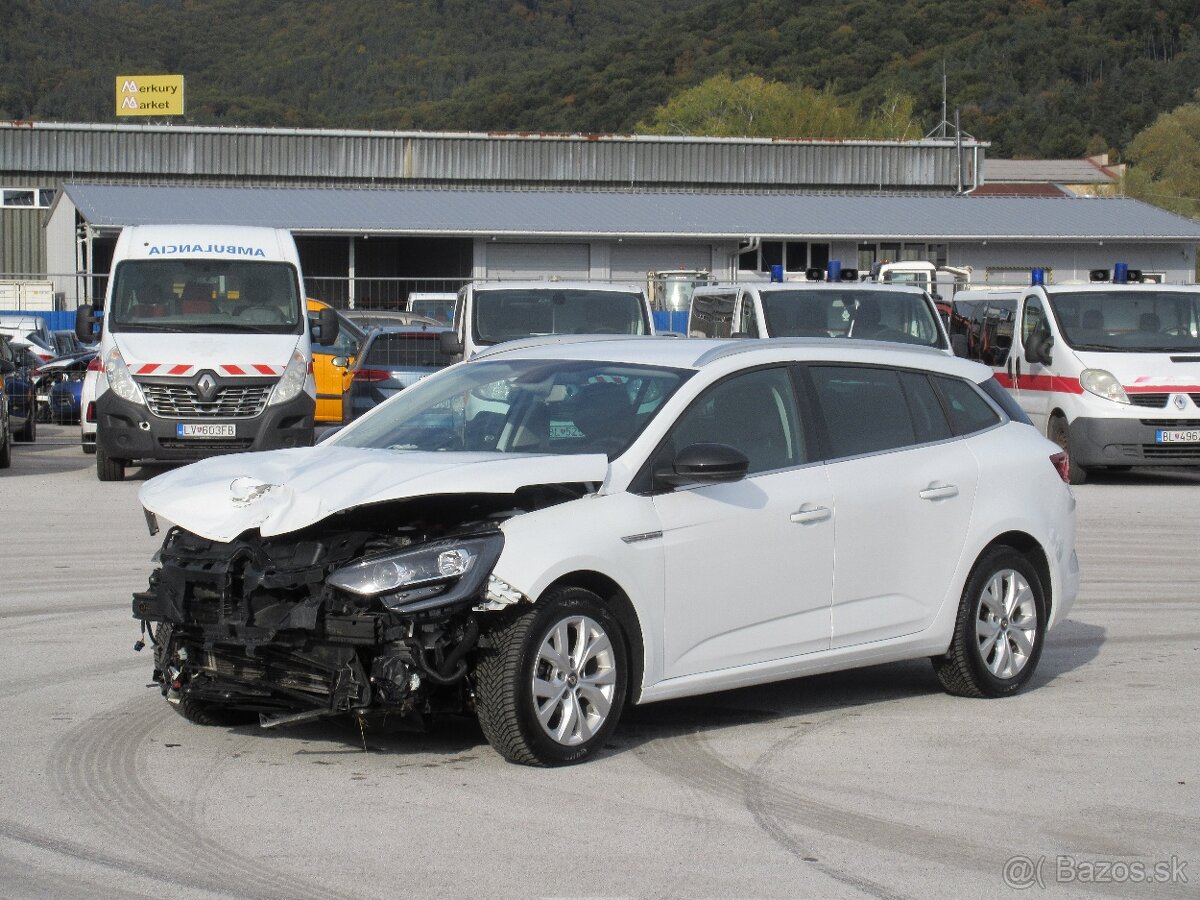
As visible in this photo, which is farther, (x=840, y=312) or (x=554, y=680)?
(x=840, y=312)

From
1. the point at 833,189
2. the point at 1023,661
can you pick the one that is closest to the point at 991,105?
the point at 833,189

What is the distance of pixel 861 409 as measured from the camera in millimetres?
7859

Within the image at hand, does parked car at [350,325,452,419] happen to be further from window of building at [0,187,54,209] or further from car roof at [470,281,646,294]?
window of building at [0,187,54,209]

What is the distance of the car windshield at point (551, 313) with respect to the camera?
17672 mm

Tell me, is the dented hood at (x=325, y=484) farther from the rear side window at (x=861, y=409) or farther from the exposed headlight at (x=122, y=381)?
the exposed headlight at (x=122, y=381)

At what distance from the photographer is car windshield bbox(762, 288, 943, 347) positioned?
18.2m

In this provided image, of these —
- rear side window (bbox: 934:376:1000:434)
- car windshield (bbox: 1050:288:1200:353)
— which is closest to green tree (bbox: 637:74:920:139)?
car windshield (bbox: 1050:288:1200:353)

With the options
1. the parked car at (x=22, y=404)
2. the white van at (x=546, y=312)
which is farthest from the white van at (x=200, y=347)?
the parked car at (x=22, y=404)

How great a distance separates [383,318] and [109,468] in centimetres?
974

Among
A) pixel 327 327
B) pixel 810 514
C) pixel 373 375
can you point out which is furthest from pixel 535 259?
pixel 810 514

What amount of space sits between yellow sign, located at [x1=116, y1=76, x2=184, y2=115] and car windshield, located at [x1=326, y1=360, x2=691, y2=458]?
6915cm

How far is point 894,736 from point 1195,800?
1345 millimetres

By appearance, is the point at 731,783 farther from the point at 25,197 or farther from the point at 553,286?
the point at 25,197

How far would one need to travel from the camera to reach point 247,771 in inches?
256
